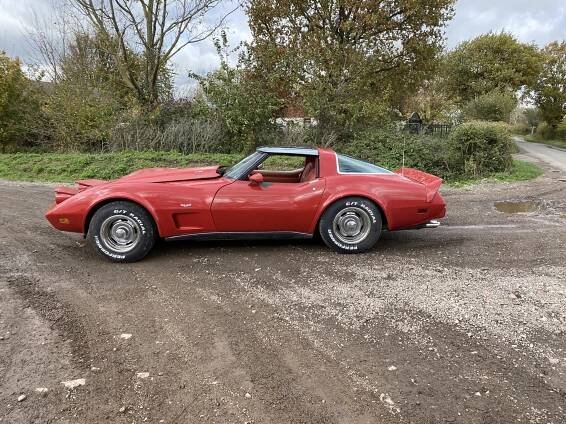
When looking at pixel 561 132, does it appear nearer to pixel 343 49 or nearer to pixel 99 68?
pixel 343 49

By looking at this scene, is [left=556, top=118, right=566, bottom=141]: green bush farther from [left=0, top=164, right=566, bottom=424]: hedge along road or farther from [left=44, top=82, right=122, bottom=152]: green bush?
[left=0, top=164, right=566, bottom=424]: hedge along road

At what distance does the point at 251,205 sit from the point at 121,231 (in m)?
1.39

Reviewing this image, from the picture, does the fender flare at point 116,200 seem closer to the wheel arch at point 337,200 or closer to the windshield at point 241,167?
the windshield at point 241,167

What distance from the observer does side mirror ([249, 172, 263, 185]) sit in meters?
4.64

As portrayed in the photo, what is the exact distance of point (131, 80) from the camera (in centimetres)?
1418

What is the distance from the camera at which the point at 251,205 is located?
4621mm

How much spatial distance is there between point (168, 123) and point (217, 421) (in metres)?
12.0

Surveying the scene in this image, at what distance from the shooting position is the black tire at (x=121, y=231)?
175 inches

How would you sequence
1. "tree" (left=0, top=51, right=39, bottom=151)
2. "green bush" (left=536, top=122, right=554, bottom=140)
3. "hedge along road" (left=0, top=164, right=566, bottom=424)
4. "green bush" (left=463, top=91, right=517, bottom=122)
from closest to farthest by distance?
"hedge along road" (left=0, top=164, right=566, bottom=424) < "tree" (left=0, top=51, right=39, bottom=151) < "green bush" (left=463, top=91, right=517, bottom=122) < "green bush" (left=536, top=122, right=554, bottom=140)

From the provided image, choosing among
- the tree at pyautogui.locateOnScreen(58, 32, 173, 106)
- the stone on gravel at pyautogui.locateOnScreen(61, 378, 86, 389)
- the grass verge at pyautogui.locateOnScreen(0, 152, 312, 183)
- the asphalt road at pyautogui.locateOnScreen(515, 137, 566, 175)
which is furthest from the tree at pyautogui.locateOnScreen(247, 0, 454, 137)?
the stone on gravel at pyautogui.locateOnScreen(61, 378, 86, 389)

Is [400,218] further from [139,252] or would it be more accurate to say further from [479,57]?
[479,57]

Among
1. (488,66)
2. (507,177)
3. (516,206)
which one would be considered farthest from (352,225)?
(488,66)

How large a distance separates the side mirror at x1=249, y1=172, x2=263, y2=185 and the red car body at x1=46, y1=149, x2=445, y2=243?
3cm

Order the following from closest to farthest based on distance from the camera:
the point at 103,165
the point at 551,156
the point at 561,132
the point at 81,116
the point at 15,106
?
the point at 103,165 < the point at 81,116 < the point at 15,106 < the point at 551,156 < the point at 561,132
